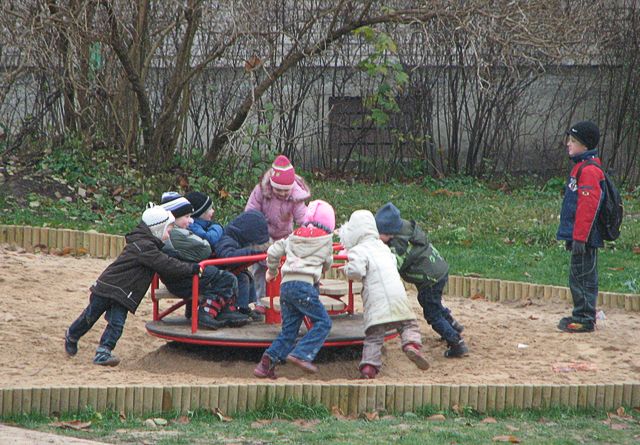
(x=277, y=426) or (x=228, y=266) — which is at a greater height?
(x=228, y=266)

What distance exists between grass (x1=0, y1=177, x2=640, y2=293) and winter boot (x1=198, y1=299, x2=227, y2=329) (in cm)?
364

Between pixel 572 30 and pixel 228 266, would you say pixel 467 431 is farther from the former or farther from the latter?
pixel 572 30

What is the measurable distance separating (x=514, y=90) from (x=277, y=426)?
1251 cm

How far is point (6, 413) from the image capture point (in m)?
6.95

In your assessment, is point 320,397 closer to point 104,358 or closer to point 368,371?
point 368,371

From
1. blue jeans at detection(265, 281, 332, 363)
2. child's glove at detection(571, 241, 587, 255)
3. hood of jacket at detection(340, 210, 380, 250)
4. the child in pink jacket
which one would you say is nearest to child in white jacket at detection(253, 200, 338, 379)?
blue jeans at detection(265, 281, 332, 363)

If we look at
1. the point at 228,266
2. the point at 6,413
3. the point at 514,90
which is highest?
the point at 514,90

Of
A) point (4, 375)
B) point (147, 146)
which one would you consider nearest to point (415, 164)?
point (147, 146)

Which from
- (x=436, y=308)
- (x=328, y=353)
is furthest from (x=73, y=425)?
(x=436, y=308)

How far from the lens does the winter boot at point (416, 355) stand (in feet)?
26.3

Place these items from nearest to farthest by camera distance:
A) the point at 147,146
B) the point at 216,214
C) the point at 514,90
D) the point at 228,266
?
1. the point at 228,266
2. the point at 216,214
3. the point at 147,146
4. the point at 514,90

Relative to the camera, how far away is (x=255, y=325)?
28.8 ft

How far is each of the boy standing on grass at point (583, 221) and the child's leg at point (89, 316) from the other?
3.62m

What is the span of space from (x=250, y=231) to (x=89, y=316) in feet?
4.41
